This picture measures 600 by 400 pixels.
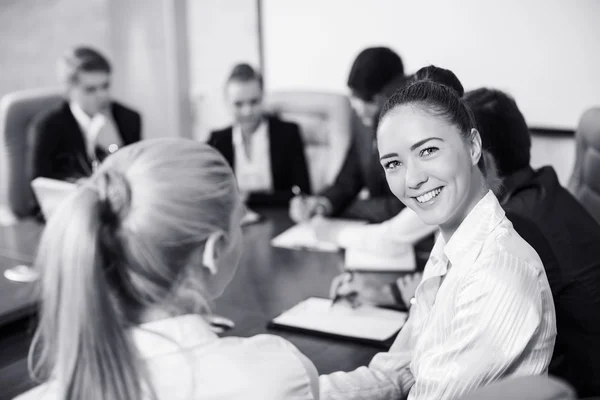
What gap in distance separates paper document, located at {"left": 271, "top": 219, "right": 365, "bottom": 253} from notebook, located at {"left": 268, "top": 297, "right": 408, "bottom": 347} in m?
0.49

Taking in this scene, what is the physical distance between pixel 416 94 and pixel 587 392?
775 mm

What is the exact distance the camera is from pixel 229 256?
102cm

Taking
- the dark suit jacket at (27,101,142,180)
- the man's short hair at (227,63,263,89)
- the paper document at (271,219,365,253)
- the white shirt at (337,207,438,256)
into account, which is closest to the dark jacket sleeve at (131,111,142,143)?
the dark suit jacket at (27,101,142,180)

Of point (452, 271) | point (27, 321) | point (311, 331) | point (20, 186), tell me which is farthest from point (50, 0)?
point (452, 271)

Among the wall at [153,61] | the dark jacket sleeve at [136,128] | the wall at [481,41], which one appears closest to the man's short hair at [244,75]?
the dark jacket sleeve at [136,128]

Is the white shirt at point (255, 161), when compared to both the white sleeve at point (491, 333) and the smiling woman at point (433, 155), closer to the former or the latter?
the smiling woman at point (433, 155)

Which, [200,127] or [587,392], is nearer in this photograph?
[587,392]

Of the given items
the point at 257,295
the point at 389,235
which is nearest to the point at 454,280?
the point at 257,295

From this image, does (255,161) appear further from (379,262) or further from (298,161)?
(379,262)

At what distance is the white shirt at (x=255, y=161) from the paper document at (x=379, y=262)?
1.12 meters

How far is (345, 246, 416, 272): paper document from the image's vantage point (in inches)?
73.4

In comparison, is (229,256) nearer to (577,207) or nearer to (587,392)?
(587,392)

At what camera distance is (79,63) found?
277 centimetres

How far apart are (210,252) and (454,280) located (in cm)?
43
